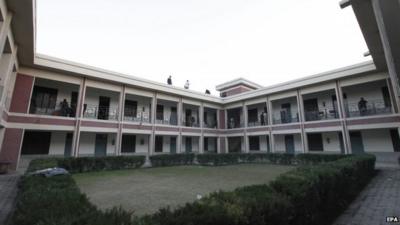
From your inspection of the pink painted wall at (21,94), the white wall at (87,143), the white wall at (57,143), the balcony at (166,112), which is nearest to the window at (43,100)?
the white wall at (57,143)

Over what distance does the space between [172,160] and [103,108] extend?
774 centimetres

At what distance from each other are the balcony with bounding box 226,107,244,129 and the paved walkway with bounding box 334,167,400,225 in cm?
1714

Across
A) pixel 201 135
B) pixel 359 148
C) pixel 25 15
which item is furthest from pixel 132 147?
pixel 359 148

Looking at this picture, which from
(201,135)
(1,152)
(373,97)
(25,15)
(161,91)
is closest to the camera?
(25,15)

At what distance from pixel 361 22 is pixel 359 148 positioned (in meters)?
12.2

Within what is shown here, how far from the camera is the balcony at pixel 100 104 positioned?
1741 cm

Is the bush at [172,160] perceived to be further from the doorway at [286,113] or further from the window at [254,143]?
the doorway at [286,113]

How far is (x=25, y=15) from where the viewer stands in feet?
30.1

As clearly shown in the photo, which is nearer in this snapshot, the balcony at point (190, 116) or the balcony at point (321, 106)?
the balcony at point (321, 106)

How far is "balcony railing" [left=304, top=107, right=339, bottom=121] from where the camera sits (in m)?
18.7

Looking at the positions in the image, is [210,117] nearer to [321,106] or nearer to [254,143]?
[254,143]

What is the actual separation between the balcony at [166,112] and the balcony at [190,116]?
4.28 feet

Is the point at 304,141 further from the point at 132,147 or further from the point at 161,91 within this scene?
the point at 132,147

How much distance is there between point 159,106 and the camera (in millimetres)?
22281
